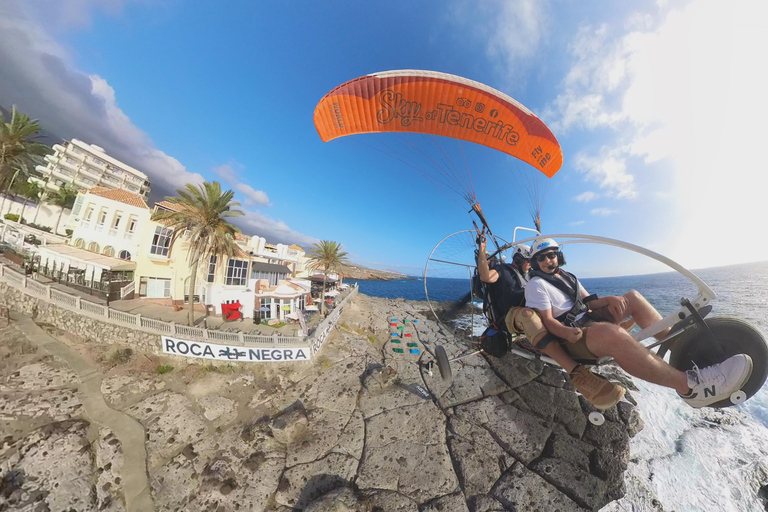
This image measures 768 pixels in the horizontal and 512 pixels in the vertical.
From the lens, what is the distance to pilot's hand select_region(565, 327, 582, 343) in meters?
3.46

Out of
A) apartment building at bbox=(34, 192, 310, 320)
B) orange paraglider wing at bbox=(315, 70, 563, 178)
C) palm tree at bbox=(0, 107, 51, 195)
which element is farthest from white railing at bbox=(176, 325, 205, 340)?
palm tree at bbox=(0, 107, 51, 195)

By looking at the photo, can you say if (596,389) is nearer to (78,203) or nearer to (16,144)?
(78,203)

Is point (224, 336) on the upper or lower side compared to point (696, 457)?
upper

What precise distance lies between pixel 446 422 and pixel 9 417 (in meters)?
15.6

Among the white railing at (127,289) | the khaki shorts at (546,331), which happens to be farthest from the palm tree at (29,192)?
the khaki shorts at (546,331)

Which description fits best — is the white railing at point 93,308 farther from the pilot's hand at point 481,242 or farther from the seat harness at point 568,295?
the seat harness at point 568,295

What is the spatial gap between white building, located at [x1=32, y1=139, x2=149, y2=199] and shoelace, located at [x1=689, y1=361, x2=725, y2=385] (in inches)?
2400

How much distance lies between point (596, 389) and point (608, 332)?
3.46 ft

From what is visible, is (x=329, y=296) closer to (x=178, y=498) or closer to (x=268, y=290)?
(x=268, y=290)

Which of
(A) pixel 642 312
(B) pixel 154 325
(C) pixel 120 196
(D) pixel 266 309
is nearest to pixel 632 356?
(A) pixel 642 312

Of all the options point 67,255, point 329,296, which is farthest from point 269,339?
point 67,255

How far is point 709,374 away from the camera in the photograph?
276cm

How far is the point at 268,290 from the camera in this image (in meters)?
16.8

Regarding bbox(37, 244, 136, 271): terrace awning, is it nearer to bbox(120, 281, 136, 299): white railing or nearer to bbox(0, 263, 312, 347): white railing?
bbox(120, 281, 136, 299): white railing
